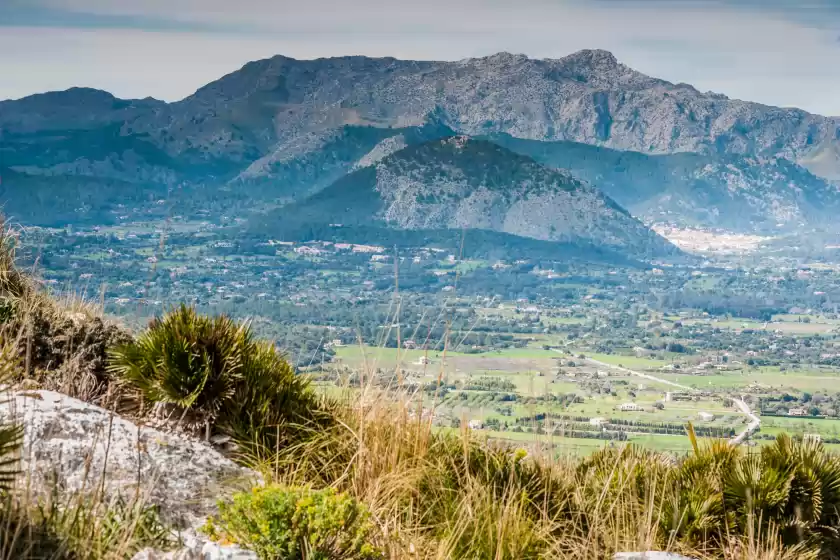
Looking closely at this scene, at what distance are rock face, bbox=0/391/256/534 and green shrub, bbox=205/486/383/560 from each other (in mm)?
515

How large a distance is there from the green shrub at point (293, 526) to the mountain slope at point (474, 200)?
357ft

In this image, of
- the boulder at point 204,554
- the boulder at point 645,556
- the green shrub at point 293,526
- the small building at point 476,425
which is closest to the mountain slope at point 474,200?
the small building at point 476,425

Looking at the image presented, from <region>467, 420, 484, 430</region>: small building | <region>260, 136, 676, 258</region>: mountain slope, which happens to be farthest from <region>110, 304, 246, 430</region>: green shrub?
<region>260, 136, 676, 258</region>: mountain slope

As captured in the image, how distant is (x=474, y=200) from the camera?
420ft

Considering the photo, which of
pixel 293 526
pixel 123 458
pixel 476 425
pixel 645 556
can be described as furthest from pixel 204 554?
pixel 476 425

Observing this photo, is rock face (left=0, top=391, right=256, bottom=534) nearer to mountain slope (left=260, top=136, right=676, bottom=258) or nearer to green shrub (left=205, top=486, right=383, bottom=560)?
green shrub (left=205, top=486, right=383, bottom=560)

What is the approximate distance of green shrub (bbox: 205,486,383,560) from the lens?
4273 mm

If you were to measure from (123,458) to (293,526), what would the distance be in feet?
4.63

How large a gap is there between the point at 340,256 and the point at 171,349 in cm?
6609

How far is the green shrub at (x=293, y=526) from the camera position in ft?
14.0

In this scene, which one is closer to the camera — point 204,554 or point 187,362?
point 204,554

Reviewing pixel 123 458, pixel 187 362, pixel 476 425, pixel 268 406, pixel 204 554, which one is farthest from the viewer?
pixel 476 425

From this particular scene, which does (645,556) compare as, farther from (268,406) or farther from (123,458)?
(123,458)

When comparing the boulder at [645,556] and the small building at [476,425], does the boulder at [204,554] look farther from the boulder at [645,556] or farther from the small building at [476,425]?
the small building at [476,425]
